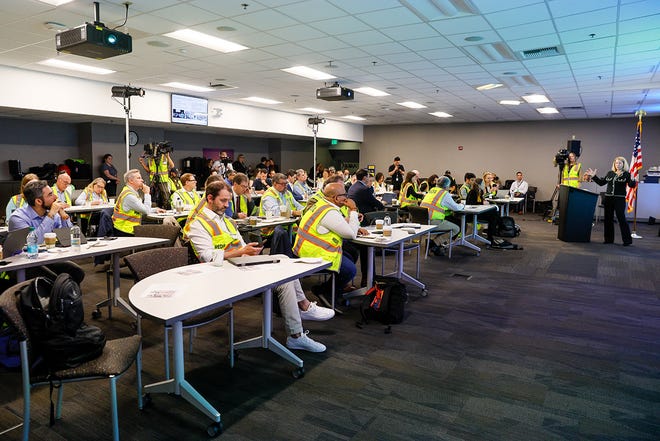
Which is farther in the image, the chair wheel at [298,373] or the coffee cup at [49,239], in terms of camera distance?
the coffee cup at [49,239]

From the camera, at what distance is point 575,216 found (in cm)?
940

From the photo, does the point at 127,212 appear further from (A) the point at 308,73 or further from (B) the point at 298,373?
(A) the point at 308,73

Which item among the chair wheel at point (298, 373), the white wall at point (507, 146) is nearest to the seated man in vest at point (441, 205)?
the chair wheel at point (298, 373)

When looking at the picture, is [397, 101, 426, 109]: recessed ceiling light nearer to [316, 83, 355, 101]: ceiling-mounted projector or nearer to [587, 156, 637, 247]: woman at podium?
[316, 83, 355, 101]: ceiling-mounted projector

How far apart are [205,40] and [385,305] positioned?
4.49m

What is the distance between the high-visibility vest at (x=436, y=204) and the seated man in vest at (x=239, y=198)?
9.49ft

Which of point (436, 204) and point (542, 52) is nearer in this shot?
point (542, 52)

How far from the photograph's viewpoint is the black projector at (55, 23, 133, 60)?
489cm

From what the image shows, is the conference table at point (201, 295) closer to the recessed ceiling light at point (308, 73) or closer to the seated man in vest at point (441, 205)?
the seated man in vest at point (441, 205)

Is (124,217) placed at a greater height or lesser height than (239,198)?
lesser

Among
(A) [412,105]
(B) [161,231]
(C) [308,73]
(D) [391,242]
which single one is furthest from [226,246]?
(A) [412,105]

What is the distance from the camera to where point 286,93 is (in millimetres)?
11117

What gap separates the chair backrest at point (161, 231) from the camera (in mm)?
4582

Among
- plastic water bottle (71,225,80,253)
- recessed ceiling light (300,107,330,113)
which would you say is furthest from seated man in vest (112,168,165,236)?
recessed ceiling light (300,107,330,113)
